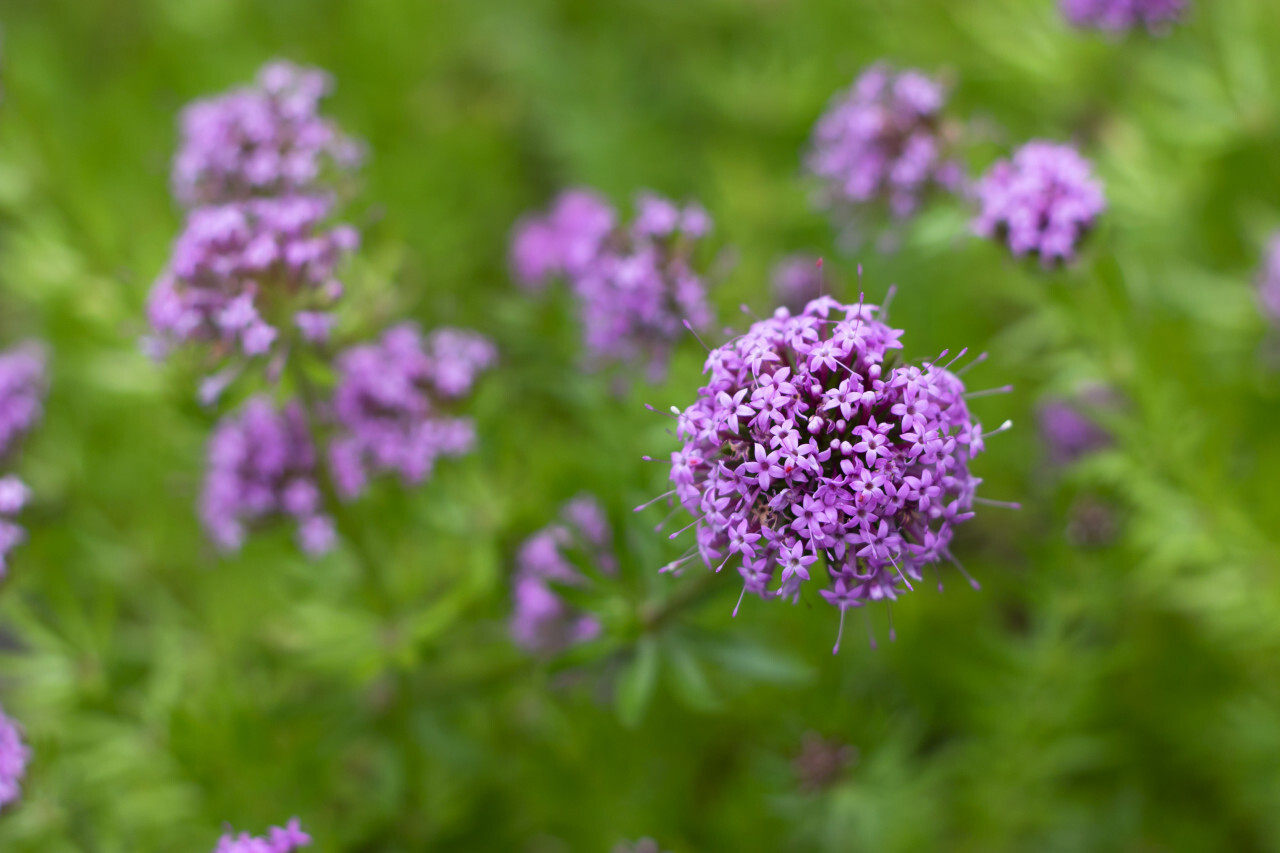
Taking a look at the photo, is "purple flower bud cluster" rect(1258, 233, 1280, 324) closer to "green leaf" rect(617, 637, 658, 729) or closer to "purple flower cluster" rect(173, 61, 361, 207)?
"green leaf" rect(617, 637, 658, 729)

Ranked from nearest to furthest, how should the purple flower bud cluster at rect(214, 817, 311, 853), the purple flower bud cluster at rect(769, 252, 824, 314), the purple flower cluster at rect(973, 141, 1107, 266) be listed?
the purple flower bud cluster at rect(214, 817, 311, 853) → the purple flower cluster at rect(973, 141, 1107, 266) → the purple flower bud cluster at rect(769, 252, 824, 314)

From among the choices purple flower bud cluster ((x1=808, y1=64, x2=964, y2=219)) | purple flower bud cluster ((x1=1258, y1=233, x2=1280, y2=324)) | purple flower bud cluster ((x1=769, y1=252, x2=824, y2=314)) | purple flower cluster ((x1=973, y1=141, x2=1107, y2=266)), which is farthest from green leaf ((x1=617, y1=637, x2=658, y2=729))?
purple flower bud cluster ((x1=1258, y1=233, x2=1280, y2=324))

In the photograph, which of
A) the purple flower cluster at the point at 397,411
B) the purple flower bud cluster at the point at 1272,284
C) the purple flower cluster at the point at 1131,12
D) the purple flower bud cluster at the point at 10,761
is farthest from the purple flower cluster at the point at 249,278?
the purple flower bud cluster at the point at 1272,284

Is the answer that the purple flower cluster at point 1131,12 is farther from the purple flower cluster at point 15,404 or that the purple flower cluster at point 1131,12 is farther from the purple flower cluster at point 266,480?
the purple flower cluster at point 15,404

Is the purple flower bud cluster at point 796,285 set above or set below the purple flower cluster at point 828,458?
above

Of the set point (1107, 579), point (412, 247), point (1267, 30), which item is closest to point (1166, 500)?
point (1107, 579)

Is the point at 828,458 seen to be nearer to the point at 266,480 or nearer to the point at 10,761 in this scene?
the point at 266,480

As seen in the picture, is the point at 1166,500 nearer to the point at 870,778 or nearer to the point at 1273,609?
the point at 1273,609
